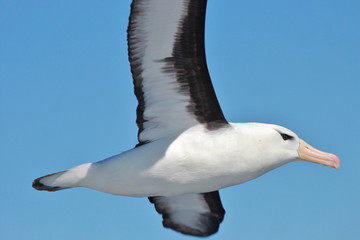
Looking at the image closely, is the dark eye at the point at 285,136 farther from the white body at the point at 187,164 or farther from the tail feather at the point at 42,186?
the tail feather at the point at 42,186

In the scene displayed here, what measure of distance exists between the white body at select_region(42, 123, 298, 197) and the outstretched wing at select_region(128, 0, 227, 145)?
0.20 metres

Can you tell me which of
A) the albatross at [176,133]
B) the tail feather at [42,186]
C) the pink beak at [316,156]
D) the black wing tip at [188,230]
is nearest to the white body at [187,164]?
the albatross at [176,133]

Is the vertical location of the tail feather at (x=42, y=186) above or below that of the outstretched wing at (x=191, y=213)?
above

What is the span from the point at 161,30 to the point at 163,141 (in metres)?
1.43

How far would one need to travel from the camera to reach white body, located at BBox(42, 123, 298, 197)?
7020mm

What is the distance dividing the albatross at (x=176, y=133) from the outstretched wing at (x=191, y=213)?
47.0 inches

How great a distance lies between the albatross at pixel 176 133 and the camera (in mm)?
6840

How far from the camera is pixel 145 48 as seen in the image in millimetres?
6957

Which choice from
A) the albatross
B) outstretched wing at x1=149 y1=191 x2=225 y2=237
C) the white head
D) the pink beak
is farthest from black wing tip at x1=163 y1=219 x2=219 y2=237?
the pink beak

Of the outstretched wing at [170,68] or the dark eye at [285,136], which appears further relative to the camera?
the dark eye at [285,136]

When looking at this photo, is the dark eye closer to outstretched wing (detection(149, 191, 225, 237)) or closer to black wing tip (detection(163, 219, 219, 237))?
outstretched wing (detection(149, 191, 225, 237))

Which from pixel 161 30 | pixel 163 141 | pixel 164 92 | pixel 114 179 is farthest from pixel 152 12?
pixel 114 179

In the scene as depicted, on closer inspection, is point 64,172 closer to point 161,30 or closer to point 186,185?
point 186,185

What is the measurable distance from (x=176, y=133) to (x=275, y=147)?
1.32m
